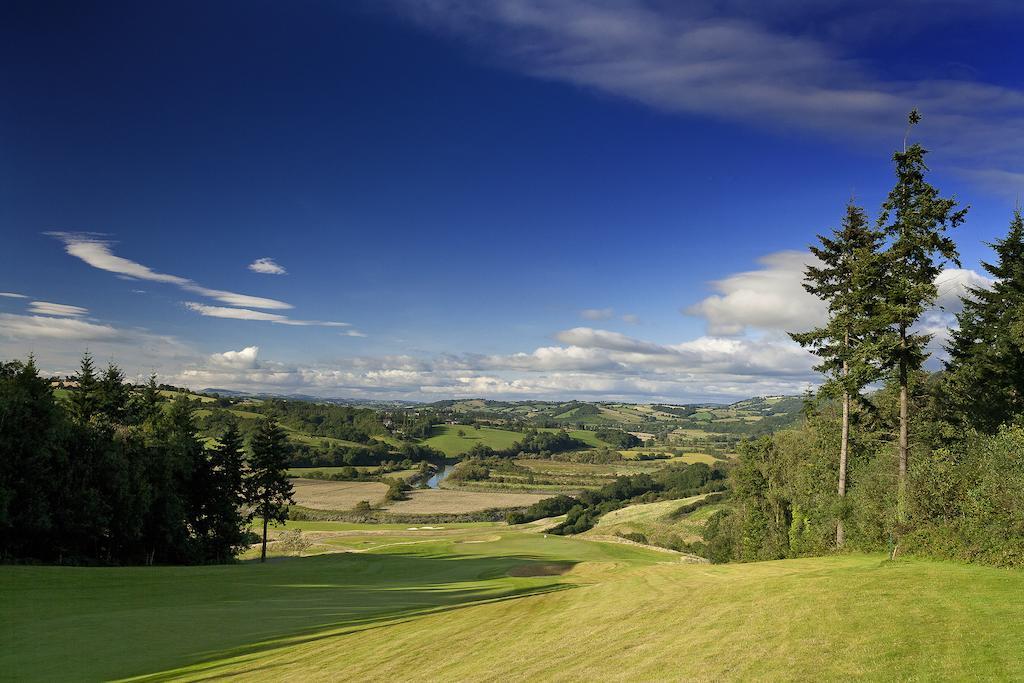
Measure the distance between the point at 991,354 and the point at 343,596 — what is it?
118 ft

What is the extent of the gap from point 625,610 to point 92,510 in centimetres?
3425

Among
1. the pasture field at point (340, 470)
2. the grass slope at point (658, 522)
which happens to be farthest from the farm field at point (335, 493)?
the grass slope at point (658, 522)

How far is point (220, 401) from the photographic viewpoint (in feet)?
563

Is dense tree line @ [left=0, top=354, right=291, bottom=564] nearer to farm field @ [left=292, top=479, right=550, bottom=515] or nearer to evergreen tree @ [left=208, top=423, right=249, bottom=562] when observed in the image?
evergreen tree @ [left=208, top=423, right=249, bottom=562]

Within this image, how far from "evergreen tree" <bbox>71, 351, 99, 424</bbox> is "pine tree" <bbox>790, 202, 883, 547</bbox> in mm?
54015

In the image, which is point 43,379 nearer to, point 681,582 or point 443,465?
point 681,582

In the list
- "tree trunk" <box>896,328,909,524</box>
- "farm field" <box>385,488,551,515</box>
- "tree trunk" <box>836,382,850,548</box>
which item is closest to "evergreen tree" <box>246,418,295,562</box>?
"tree trunk" <box>836,382,850,548</box>

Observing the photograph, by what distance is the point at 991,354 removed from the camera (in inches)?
1153

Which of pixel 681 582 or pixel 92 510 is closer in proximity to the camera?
pixel 681 582

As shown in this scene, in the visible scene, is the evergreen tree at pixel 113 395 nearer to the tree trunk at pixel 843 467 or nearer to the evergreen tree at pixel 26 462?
the evergreen tree at pixel 26 462

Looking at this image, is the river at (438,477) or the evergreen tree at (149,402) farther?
the river at (438,477)

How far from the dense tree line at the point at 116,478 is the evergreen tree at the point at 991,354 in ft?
164

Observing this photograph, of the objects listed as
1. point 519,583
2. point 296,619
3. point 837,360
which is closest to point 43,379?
point 296,619

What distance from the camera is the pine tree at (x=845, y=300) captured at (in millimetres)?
28109
